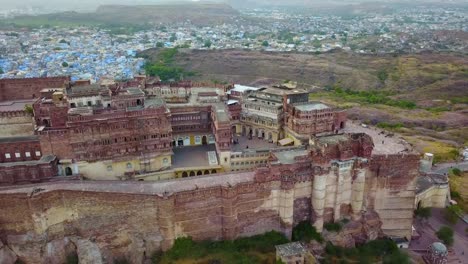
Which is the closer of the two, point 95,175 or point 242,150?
point 95,175

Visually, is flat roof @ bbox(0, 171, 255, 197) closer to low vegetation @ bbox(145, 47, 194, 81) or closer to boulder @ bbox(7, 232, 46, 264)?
boulder @ bbox(7, 232, 46, 264)

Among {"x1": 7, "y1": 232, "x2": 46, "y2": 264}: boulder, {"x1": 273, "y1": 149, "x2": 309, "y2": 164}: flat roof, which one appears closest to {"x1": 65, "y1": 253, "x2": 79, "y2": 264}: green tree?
{"x1": 7, "y1": 232, "x2": 46, "y2": 264}: boulder

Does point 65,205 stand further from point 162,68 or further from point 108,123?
point 162,68

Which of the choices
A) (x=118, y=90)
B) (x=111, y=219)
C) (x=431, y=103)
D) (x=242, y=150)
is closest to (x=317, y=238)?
(x=242, y=150)

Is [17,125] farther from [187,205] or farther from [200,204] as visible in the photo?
[200,204]

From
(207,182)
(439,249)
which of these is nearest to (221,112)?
(207,182)

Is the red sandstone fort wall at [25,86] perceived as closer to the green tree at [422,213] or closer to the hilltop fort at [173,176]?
the hilltop fort at [173,176]
